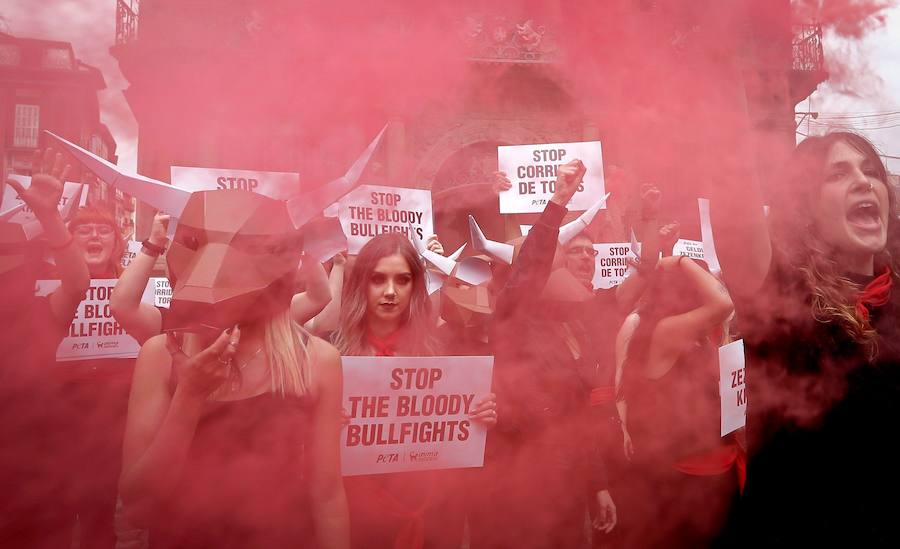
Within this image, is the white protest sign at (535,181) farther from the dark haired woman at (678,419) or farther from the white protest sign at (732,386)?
the white protest sign at (732,386)

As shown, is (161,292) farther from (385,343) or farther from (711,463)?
(711,463)

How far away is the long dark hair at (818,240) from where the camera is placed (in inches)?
72.9

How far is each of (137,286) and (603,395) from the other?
2092mm

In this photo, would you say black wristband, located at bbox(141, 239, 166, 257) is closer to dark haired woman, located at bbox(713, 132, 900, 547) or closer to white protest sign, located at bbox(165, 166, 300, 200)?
white protest sign, located at bbox(165, 166, 300, 200)

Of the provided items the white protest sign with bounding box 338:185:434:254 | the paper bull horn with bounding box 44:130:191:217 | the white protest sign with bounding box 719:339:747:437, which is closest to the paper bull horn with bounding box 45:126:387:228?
the paper bull horn with bounding box 44:130:191:217

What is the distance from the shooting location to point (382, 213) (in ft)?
11.3

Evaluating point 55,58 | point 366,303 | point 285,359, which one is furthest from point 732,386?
point 55,58

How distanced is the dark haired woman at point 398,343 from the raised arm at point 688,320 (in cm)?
90

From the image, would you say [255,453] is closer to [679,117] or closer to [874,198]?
[679,117]

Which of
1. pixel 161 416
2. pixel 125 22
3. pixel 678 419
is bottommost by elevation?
pixel 678 419

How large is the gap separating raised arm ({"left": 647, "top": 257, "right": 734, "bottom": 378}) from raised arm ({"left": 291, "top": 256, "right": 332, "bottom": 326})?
147cm

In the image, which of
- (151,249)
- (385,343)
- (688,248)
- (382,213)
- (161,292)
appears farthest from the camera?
(688,248)

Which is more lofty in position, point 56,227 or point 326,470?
point 56,227

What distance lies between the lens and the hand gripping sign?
1406 mm
